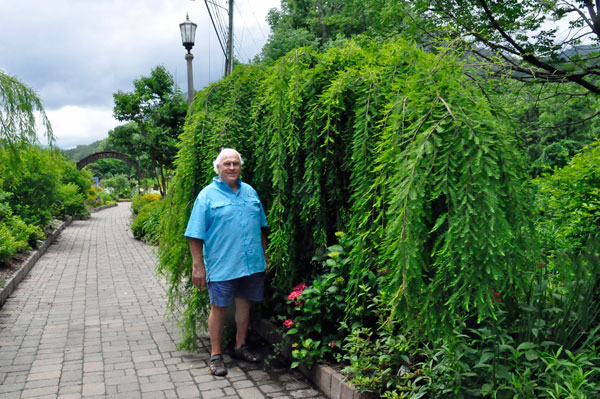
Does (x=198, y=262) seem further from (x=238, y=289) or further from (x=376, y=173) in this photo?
(x=376, y=173)

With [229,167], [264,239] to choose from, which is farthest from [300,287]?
[229,167]

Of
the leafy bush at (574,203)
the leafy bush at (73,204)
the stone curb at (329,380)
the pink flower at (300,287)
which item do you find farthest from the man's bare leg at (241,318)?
the leafy bush at (73,204)

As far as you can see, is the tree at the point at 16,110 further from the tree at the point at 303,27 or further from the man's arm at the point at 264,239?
the tree at the point at 303,27

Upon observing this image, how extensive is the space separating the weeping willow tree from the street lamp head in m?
6.47

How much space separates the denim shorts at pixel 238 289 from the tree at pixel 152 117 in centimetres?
1666

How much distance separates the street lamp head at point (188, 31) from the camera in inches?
423

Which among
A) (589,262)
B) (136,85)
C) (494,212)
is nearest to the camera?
(494,212)

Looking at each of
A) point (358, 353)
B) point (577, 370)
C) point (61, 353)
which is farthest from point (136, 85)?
point (577, 370)

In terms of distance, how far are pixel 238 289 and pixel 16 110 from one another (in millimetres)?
4398

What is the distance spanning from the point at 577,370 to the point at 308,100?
269cm

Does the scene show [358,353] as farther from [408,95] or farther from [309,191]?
[408,95]

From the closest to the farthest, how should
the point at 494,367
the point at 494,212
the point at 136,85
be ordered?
the point at 494,212
the point at 494,367
the point at 136,85

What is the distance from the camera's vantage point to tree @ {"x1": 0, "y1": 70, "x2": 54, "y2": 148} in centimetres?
636

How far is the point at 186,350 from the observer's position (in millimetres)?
4824
